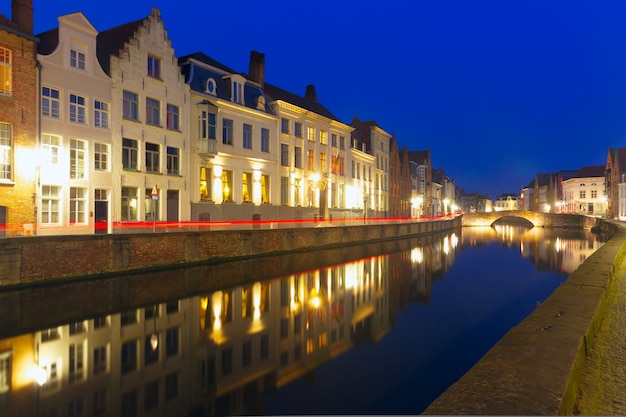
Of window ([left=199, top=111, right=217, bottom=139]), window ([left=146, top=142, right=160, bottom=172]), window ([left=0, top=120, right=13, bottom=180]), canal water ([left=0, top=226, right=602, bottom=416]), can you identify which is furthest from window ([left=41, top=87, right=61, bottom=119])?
canal water ([left=0, top=226, right=602, bottom=416])

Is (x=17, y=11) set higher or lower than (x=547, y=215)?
higher

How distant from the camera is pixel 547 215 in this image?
79.5 meters

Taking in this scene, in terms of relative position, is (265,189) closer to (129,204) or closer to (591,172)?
(129,204)

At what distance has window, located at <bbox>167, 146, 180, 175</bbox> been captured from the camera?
2559cm

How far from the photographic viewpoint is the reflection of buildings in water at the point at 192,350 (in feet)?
22.9

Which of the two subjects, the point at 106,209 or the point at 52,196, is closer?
the point at 52,196

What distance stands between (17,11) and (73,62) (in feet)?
9.75

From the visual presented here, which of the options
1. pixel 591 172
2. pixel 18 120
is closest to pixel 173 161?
pixel 18 120

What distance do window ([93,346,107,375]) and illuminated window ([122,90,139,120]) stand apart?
656 inches

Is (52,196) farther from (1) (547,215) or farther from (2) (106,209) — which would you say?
(1) (547,215)

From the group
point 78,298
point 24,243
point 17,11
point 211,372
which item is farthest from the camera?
point 17,11

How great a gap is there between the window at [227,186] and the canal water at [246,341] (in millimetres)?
9890

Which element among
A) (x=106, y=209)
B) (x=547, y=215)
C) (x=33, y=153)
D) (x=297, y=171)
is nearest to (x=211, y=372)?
(x=33, y=153)

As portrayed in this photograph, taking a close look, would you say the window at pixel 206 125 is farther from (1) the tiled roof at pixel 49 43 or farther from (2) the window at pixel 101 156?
(1) the tiled roof at pixel 49 43
